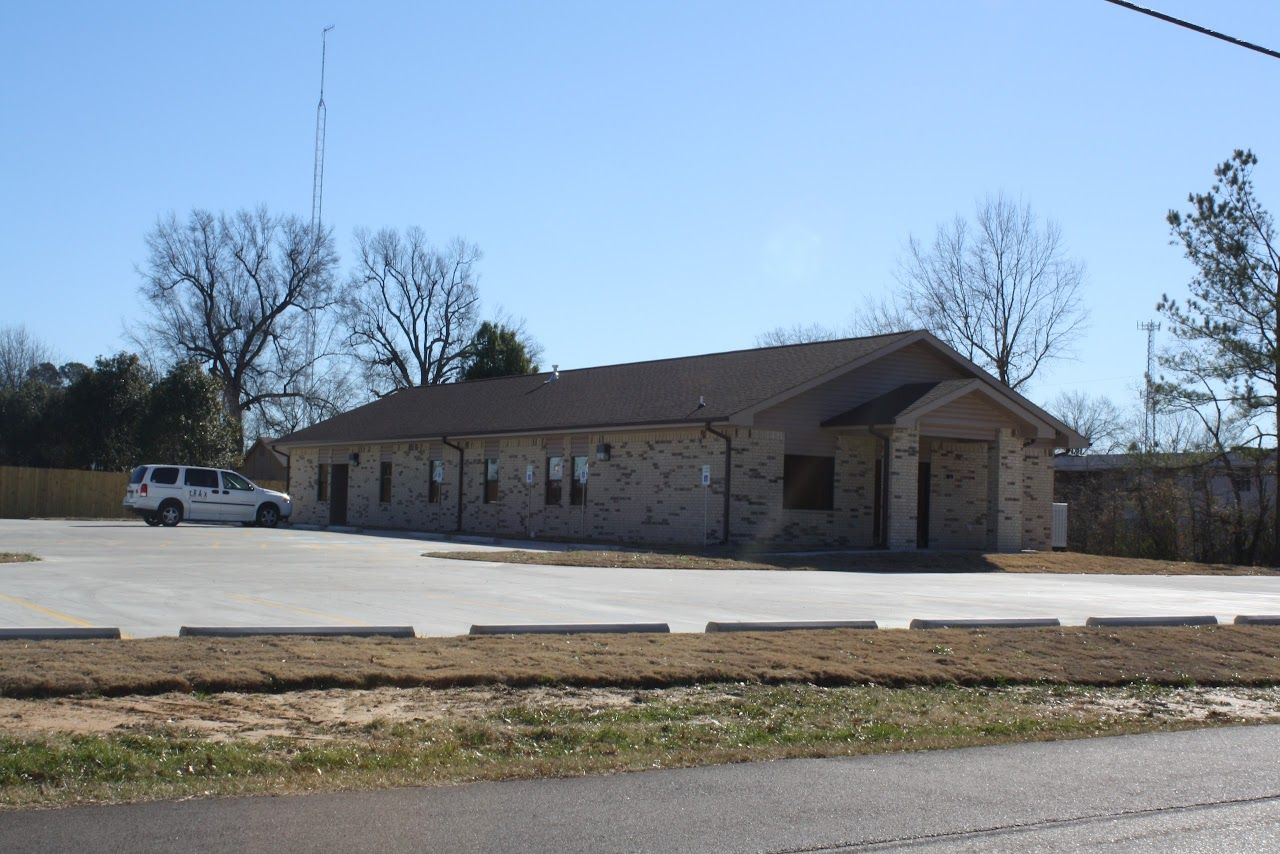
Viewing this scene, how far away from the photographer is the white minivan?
37.4 metres

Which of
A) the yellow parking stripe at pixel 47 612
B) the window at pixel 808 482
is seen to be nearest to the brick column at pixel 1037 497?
the window at pixel 808 482

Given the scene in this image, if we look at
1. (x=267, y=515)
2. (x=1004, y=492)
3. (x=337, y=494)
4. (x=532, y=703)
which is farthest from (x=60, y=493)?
(x=532, y=703)

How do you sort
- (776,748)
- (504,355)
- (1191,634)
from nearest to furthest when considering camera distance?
(776,748) < (1191,634) < (504,355)

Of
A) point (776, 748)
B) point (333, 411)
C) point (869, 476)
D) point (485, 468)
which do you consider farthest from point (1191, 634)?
point (333, 411)

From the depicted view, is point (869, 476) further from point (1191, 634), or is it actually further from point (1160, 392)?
point (1191, 634)

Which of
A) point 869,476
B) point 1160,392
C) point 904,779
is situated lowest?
point 904,779

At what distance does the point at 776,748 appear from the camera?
8.60 metres

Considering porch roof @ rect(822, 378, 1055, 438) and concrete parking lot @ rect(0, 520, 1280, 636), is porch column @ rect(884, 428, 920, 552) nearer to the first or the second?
porch roof @ rect(822, 378, 1055, 438)

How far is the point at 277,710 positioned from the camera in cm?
897

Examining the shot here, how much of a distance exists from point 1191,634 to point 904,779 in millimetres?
8588

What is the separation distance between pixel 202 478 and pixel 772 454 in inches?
702

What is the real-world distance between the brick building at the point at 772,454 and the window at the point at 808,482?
0.11 ft

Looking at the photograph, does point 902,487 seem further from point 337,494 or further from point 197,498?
point 337,494

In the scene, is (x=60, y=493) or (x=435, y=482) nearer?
(x=435, y=482)
